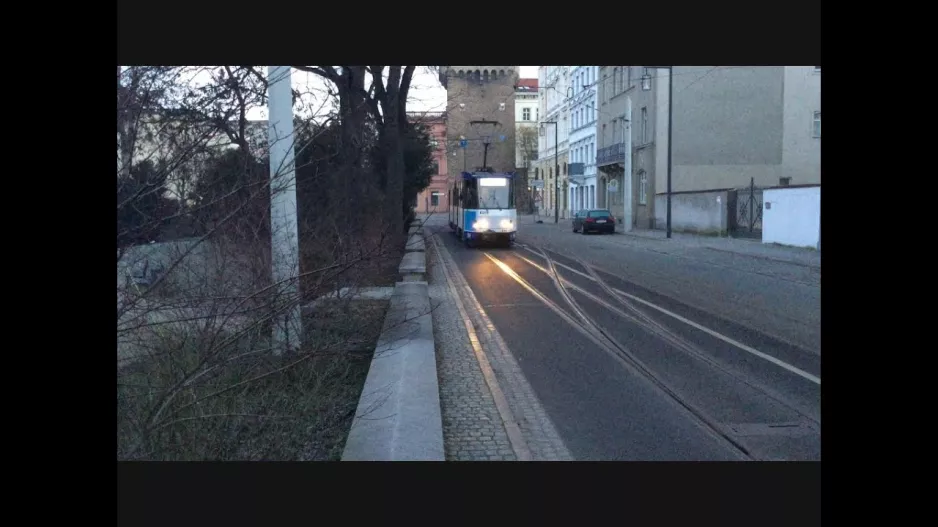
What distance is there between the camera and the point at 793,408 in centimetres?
765

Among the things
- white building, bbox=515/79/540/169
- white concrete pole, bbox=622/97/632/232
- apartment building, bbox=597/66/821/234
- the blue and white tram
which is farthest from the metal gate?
→ white building, bbox=515/79/540/169

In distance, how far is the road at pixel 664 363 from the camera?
6.72m

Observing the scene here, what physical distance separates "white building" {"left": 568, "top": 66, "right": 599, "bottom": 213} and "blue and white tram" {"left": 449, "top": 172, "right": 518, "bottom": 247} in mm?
25748

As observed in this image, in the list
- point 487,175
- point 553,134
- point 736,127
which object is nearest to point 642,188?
point 736,127

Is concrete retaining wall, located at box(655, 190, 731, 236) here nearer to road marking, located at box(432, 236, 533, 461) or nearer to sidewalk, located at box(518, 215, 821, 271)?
sidewalk, located at box(518, 215, 821, 271)

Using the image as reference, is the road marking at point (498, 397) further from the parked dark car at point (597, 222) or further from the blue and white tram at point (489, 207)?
the parked dark car at point (597, 222)

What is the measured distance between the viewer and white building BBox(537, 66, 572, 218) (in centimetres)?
7110

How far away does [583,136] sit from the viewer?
64.9 metres

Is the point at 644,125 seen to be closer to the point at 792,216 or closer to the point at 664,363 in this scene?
the point at 792,216

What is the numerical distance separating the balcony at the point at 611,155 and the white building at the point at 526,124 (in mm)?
38368
